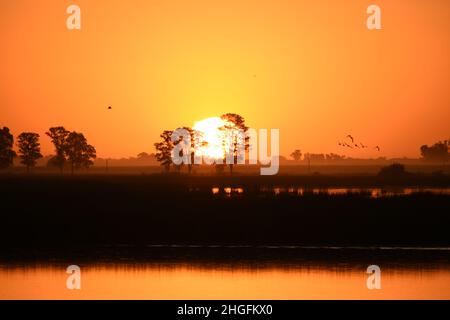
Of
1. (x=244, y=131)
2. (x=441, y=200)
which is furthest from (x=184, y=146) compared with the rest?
(x=441, y=200)

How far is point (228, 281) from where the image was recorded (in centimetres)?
3256

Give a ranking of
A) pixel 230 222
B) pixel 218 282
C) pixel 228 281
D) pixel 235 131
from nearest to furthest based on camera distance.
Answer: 1. pixel 218 282
2. pixel 228 281
3. pixel 230 222
4. pixel 235 131

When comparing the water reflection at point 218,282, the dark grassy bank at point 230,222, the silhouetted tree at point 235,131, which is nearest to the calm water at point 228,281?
the water reflection at point 218,282

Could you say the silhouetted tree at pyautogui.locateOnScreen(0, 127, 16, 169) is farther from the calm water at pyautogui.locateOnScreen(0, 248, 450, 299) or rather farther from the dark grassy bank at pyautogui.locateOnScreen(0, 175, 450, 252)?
the calm water at pyautogui.locateOnScreen(0, 248, 450, 299)

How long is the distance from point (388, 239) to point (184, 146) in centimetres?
12859

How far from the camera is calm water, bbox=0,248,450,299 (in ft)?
98.5

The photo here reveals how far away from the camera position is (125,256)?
40.0 metres

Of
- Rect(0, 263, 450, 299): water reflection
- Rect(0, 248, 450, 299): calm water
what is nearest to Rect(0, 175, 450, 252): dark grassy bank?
Rect(0, 248, 450, 299): calm water

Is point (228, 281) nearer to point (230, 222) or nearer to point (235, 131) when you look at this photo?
point (230, 222)

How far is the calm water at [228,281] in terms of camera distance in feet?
98.5

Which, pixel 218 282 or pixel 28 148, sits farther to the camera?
pixel 28 148

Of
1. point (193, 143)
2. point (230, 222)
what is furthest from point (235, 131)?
point (230, 222)
